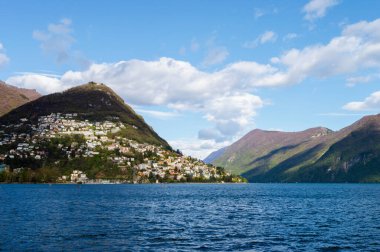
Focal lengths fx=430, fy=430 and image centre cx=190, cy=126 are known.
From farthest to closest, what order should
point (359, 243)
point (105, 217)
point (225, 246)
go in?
point (105, 217), point (359, 243), point (225, 246)

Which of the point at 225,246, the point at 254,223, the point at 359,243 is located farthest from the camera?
the point at 254,223

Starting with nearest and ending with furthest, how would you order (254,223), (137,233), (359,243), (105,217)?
(359,243)
(137,233)
(254,223)
(105,217)

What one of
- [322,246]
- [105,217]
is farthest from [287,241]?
[105,217]

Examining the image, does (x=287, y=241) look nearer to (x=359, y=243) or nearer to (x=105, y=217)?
(x=359, y=243)

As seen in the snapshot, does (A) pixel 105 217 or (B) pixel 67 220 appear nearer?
(B) pixel 67 220

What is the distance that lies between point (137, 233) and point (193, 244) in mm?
13592

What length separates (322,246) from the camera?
6022 cm

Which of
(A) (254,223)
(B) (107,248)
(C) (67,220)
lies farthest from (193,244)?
(C) (67,220)

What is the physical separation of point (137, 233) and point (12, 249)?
2107cm

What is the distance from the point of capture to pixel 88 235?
67.1 metres

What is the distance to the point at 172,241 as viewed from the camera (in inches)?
2469

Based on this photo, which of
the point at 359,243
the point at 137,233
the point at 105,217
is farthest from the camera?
the point at 105,217

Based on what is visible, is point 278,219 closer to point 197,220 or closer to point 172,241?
point 197,220

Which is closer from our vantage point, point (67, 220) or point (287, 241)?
point (287, 241)
